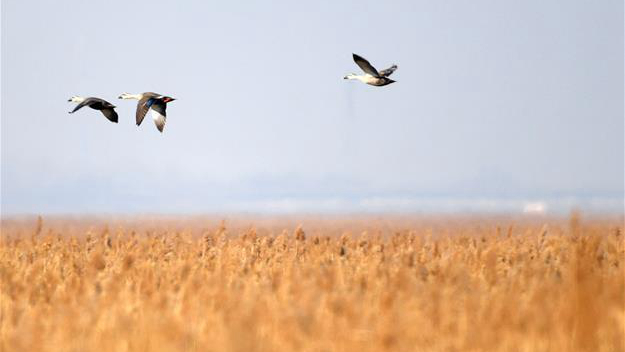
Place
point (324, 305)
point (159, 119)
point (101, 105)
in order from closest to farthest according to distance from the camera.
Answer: point (324, 305) → point (101, 105) → point (159, 119)

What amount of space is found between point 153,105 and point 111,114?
2.87 feet

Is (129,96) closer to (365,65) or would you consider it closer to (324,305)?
(365,65)

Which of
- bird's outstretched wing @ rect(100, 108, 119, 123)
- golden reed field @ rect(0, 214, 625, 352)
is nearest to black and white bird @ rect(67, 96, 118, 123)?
bird's outstretched wing @ rect(100, 108, 119, 123)

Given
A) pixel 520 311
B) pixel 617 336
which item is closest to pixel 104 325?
pixel 520 311

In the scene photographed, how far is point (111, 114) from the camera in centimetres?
1981

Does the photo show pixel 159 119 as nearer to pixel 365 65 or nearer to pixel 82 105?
pixel 82 105

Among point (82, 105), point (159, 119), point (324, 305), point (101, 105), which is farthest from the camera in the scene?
point (159, 119)

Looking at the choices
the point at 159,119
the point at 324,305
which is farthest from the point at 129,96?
the point at 324,305

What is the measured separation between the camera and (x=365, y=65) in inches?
704

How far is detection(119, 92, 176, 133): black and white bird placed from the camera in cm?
1868

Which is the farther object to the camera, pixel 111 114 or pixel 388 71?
pixel 111 114

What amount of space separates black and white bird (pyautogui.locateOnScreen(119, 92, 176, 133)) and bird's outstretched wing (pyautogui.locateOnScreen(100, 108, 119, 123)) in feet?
1.99

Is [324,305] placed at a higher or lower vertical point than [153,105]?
lower

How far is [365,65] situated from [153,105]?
4782 millimetres
